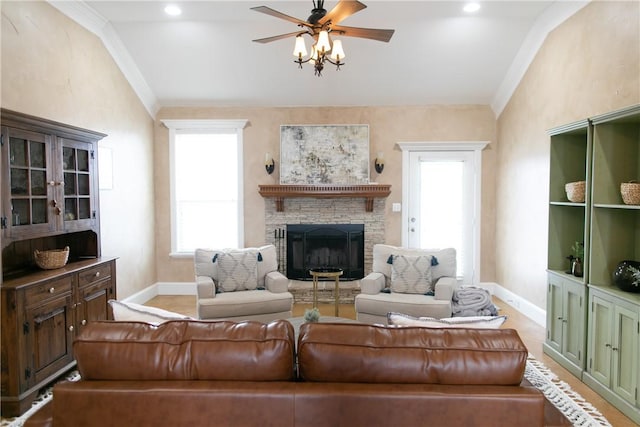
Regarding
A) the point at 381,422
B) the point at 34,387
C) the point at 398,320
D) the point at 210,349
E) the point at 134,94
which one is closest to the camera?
the point at 381,422

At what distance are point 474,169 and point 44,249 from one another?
17.5 feet

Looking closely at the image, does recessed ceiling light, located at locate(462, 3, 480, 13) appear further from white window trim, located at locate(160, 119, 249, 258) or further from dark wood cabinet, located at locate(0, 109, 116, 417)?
dark wood cabinet, located at locate(0, 109, 116, 417)

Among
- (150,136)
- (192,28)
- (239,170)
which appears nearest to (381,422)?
(192,28)

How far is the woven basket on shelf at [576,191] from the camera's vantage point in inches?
137

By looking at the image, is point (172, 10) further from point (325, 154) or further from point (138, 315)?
point (138, 315)

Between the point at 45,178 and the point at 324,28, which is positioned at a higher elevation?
the point at 324,28

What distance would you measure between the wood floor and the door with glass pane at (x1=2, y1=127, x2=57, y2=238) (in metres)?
2.39

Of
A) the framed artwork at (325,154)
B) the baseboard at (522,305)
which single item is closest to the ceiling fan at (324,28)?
the framed artwork at (325,154)

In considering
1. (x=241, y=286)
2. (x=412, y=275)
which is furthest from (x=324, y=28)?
(x=241, y=286)

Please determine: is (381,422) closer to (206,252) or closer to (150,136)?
(206,252)

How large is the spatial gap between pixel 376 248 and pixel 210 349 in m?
3.60

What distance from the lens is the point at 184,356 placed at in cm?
149

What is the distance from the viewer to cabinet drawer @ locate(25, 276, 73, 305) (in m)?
2.90

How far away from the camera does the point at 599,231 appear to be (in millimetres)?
3273
